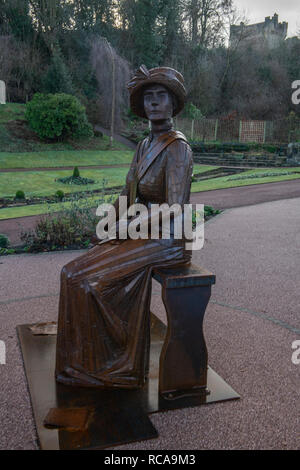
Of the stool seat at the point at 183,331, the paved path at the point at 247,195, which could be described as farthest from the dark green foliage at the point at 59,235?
the paved path at the point at 247,195

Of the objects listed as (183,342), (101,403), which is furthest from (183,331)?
(101,403)

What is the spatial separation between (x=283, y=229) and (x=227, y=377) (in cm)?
709

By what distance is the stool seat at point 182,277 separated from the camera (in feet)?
10.7

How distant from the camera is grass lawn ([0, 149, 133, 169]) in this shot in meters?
22.1

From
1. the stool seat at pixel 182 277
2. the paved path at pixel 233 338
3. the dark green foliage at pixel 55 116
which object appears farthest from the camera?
the dark green foliage at pixel 55 116

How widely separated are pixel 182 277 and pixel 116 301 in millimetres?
582

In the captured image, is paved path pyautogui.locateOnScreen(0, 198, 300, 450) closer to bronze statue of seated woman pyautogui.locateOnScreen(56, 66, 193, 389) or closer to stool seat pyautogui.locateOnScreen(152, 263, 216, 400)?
stool seat pyautogui.locateOnScreen(152, 263, 216, 400)

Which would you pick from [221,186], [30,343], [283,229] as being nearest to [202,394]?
[30,343]

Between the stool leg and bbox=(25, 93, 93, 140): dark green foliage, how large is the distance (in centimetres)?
2504

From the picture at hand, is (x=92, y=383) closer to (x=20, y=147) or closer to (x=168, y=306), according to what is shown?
(x=168, y=306)

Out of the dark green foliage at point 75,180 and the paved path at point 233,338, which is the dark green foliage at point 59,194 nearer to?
the dark green foliage at point 75,180

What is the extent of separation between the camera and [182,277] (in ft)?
10.7

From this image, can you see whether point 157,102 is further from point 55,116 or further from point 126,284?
point 55,116

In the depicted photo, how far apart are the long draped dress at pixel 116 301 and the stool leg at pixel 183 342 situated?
23 centimetres
